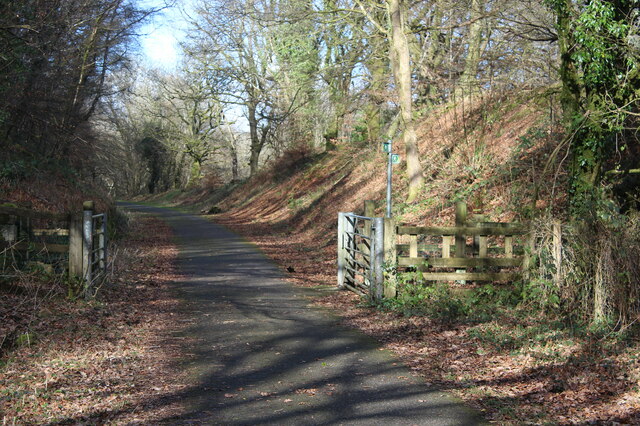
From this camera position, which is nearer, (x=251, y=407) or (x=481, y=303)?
(x=251, y=407)

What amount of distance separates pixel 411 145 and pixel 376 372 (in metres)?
13.0

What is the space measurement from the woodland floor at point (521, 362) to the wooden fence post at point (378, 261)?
432mm

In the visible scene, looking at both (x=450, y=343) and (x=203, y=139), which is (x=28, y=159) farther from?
(x=203, y=139)

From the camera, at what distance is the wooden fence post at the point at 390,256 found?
1039 cm

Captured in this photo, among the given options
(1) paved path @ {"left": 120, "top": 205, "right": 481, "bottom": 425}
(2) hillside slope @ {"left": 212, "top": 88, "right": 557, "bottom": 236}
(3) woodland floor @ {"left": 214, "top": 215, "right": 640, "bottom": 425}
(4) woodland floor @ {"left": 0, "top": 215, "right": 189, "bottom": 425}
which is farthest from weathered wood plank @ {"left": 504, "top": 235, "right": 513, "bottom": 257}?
(4) woodland floor @ {"left": 0, "top": 215, "right": 189, "bottom": 425}

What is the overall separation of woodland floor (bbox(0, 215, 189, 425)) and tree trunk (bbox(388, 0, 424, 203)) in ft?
31.4

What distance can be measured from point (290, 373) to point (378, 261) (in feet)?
13.6

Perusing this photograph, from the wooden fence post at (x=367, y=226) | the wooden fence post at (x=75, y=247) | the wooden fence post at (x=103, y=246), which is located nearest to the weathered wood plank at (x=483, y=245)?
the wooden fence post at (x=367, y=226)

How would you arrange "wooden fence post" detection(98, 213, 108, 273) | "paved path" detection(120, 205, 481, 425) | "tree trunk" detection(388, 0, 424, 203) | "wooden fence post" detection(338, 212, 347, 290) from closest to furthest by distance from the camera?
"paved path" detection(120, 205, 481, 425) < "wooden fence post" detection(98, 213, 108, 273) < "wooden fence post" detection(338, 212, 347, 290) < "tree trunk" detection(388, 0, 424, 203)

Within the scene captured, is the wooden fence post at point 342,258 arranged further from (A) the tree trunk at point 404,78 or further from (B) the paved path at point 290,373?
(A) the tree trunk at point 404,78

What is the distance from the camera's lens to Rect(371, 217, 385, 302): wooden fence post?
413 inches

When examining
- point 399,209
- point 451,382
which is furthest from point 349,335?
point 399,209

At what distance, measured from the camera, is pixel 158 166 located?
2825 inches

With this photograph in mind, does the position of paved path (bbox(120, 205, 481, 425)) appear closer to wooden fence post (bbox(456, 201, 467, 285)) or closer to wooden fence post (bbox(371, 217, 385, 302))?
wooden fence post (bbox(371, 217, 385, 302))
